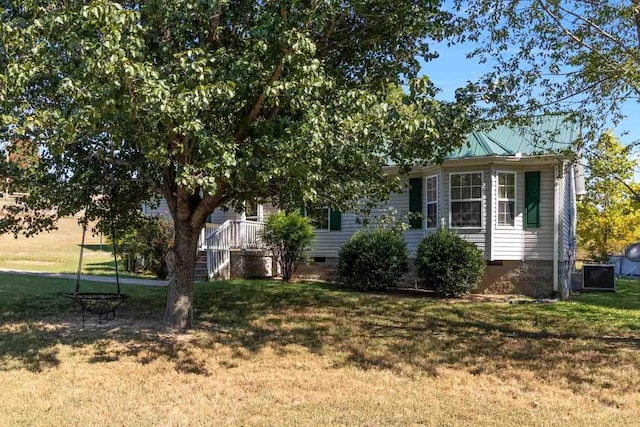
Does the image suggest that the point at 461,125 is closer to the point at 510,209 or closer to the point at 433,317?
the point at 433,317

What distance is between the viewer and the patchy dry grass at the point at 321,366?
5.08m

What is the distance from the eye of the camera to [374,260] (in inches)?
525

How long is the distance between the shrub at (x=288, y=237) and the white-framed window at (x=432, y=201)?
3283mm

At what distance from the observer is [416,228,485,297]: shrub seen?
12641 mm

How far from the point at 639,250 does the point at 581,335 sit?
5.56ft

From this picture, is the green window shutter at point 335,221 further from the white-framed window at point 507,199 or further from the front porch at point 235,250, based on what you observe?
the white-framed window at point 507,199

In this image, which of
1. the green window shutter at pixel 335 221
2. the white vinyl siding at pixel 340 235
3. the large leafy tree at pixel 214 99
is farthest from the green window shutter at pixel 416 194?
the large leafy tree at pixel 214 99

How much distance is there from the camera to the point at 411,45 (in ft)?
27.5

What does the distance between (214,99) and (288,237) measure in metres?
9.69

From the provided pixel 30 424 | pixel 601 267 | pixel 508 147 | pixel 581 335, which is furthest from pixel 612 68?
pixel 601 267

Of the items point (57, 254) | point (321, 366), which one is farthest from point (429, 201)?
point (57, 254)

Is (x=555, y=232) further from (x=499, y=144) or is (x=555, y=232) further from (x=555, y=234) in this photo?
(x=499, y=144)

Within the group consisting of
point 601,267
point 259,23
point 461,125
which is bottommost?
point 601,267

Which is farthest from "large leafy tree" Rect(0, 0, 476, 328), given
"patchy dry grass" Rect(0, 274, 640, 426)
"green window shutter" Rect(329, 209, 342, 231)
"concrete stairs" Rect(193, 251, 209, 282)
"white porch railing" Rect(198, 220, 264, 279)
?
"green window shutter" Rect(329, 209, 342, 231)
